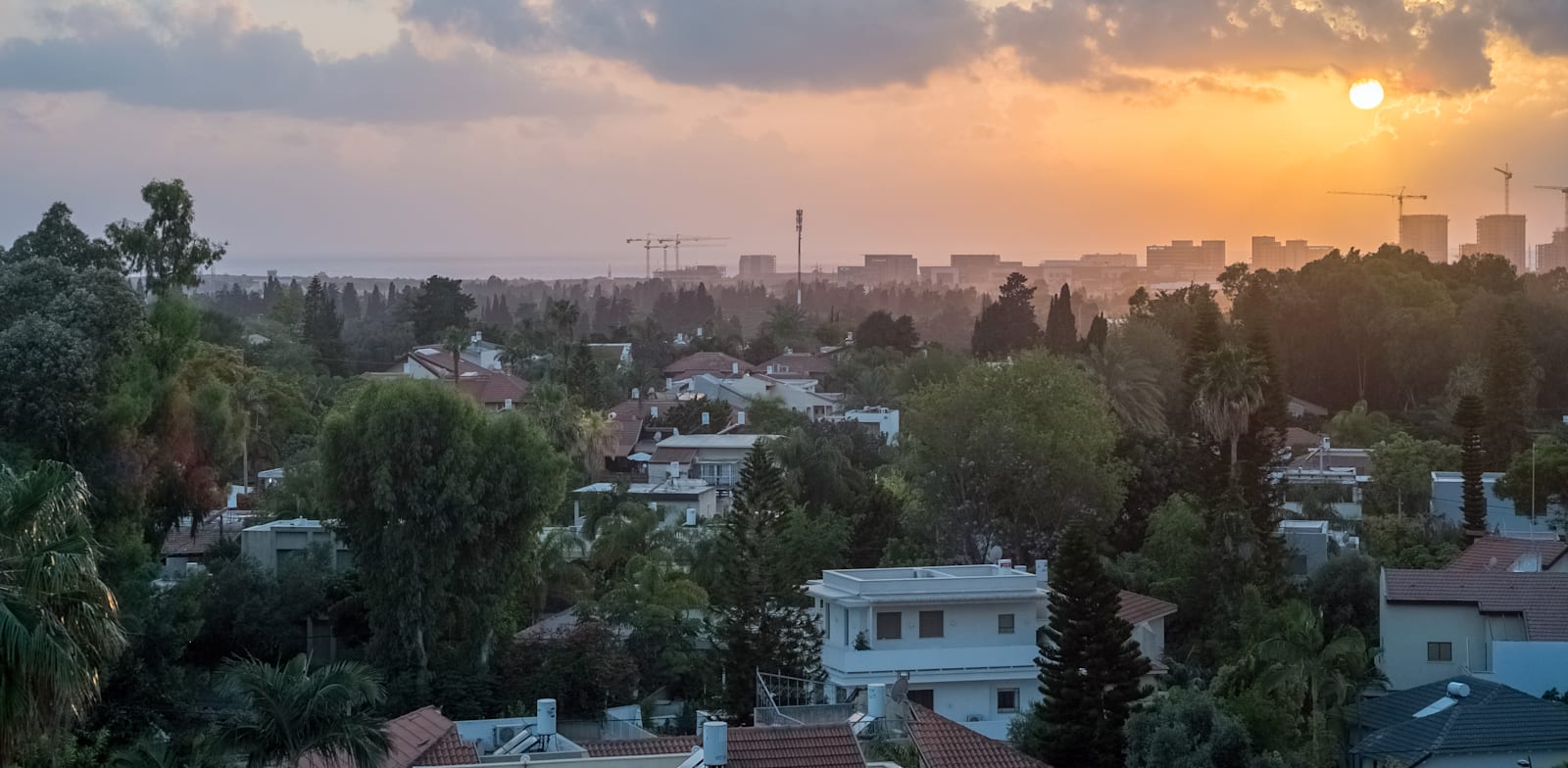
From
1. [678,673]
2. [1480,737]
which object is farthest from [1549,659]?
[678,673]

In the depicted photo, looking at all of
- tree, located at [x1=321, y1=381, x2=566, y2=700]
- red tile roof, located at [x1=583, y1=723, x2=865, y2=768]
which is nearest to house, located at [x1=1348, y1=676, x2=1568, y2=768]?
red tile roof, located at [x1=583, y1=723, x2=865, y2=768]

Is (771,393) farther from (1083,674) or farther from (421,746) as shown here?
(421,746)

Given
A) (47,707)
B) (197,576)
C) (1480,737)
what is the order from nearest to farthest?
(47,707) < (1480,737) < (197,576)

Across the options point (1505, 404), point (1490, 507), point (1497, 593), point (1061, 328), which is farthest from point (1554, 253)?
point (1497, 593)

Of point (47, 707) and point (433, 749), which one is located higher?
point (47, 707)

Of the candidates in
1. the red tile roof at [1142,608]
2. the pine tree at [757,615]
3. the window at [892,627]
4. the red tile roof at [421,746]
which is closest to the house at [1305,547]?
the red tile roof at [1142,608]

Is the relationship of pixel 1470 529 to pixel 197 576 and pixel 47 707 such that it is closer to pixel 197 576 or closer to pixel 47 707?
pixel 197 576

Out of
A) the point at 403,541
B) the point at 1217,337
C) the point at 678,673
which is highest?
the point at 1217,337
